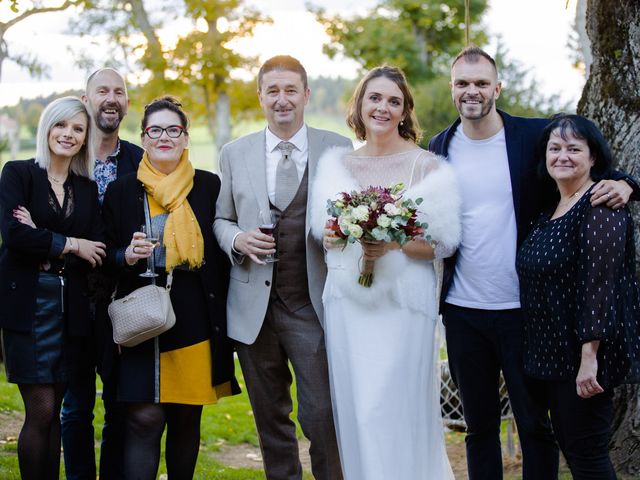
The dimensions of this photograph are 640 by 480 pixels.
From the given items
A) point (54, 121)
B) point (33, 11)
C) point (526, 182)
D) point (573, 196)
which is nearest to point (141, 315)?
point (54, 121)

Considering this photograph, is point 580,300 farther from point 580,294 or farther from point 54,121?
point 54,121

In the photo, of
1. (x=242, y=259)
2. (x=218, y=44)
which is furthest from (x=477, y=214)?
(x=218, y=44)

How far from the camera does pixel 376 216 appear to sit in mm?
3877

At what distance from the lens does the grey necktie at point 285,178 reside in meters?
4.55

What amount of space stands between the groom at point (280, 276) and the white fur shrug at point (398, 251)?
150 millimetres

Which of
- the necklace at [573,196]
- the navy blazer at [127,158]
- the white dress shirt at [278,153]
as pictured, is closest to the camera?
the necklace at [573,196]

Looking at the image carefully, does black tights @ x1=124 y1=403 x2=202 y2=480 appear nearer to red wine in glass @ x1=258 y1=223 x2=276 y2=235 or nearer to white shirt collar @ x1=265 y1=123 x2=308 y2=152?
red wine in glass @ x1=258 y1=223 x2=276 y2=235

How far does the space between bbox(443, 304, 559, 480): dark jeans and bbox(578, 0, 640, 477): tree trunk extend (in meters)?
1.17

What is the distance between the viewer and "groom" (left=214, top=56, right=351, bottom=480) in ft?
14.9

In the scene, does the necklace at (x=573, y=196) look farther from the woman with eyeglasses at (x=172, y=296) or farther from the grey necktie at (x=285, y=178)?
the woman with eyeglasses at (x=172, y=296)

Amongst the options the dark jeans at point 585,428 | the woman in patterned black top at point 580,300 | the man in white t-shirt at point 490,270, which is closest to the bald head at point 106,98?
the man in white t-shirt at point 490,270

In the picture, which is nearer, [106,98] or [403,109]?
[403,109]

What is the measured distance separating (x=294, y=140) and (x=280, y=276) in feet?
2.65

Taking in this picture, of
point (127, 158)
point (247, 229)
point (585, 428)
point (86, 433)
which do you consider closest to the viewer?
point (585, 428)
